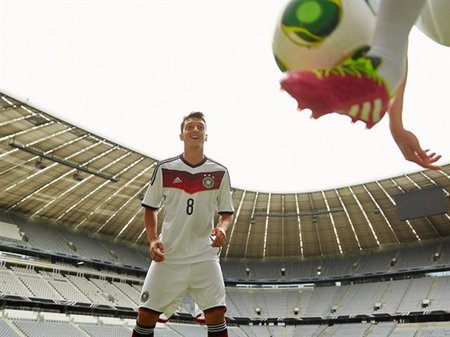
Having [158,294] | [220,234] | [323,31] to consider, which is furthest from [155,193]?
[323,31]

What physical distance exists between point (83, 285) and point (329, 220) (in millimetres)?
17823

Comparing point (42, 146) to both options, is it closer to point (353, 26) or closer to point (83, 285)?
point (83, 285)

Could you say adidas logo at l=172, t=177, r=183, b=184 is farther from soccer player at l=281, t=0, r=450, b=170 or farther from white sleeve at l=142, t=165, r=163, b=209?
soccer player at l=281, t=0, r=450, b=170

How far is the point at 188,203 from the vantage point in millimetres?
3520

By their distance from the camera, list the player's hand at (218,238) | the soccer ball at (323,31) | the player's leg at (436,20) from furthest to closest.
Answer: the player's hand at (218,238), the player's leg at (436,20), the soccer ball at (323,31)

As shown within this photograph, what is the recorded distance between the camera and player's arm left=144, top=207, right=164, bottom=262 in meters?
3.20

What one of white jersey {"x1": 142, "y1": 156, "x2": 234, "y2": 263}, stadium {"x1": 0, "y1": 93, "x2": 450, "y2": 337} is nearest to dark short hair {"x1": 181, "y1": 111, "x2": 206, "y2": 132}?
white jersey {"x1": 142, "y1": 156, "x2": 234, "y2": 263}

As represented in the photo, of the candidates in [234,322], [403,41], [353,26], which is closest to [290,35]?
[353,26]

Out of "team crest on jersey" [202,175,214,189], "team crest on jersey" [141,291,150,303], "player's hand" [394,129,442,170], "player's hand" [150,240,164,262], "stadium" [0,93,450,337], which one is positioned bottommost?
"stadium" [0,93,450,337]

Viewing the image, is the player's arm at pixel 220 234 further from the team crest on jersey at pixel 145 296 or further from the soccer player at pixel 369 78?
the soccer player at pixel 369 78

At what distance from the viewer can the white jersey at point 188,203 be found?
11.3 ft

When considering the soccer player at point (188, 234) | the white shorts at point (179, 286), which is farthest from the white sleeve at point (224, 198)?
the white shorts at point (179, 286)

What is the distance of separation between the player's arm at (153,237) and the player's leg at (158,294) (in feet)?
0.51

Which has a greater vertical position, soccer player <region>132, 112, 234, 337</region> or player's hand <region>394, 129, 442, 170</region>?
player's hand <region>394, 129, 442, 170</region>
